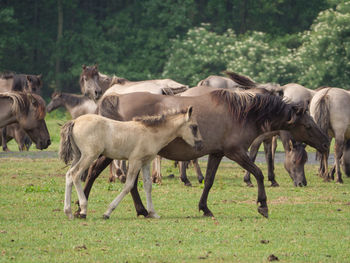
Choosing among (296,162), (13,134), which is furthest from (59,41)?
(296,162)

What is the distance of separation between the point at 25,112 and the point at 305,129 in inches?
181

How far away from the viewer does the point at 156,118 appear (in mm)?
10555

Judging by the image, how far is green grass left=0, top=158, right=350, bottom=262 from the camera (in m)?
8.03

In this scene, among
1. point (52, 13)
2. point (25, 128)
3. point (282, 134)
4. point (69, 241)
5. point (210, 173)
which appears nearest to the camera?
point (69, 241)

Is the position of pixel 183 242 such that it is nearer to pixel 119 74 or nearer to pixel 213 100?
pixel 213 100

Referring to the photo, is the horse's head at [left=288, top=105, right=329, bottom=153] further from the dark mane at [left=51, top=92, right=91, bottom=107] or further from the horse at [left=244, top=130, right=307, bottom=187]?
the dark mane at [left=51, top=92, right=91, bottom=107]

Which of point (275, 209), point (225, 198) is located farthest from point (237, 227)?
point (225, 198)

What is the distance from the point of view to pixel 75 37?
Answer: 169 ft

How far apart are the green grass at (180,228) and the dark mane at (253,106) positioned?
1431 millimetres

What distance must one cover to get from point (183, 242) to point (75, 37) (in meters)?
43.9

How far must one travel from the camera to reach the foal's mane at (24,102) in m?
12.3

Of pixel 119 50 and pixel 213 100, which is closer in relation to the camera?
pixel 213 100

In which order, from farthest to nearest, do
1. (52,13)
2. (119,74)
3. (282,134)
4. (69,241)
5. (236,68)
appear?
(52,13) → (119,74) → (236,68) → (282,134) → (69,241)

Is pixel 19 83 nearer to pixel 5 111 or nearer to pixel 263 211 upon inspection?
pixel 5 111
